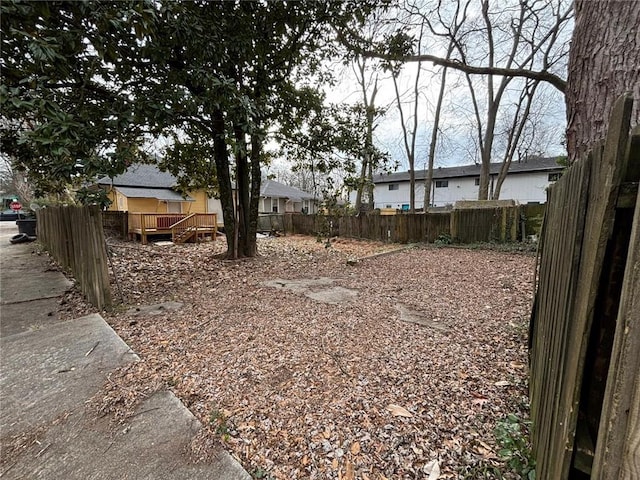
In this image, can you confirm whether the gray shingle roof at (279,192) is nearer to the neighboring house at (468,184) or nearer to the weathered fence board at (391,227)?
the neighboring house at (468,184)

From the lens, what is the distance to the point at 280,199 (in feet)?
88.8

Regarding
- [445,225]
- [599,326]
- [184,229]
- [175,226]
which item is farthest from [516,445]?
[184,229]

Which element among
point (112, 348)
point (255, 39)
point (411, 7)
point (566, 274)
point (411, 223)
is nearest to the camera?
point (566, 274)

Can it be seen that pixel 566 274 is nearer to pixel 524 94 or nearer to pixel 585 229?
pixel 585 229

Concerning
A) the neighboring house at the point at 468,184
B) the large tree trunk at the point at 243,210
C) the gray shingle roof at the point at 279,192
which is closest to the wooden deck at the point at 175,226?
the large tree trunk at the point at 243,210

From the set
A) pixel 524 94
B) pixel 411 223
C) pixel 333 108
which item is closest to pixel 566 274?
pixel 333 108

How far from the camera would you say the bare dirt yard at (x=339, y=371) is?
165cm

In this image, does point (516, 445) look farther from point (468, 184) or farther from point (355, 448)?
point (468, 184)

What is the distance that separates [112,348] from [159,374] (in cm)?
82

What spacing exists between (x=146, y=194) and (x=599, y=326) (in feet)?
64.4

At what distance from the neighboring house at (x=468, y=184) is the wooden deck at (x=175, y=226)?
43.3 feet

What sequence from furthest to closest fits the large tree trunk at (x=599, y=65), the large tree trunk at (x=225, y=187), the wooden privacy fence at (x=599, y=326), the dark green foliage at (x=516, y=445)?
the large tree trunk at (x=225, y=187) → the large tree trunk at (x=599, y=65) → the dark green foliage at (x=516, y=445) → the wooden privacy fence at (x=599, y=326)

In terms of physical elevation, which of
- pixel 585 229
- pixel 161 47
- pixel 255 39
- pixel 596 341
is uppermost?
pixel 255 39

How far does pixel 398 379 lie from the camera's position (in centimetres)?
228
